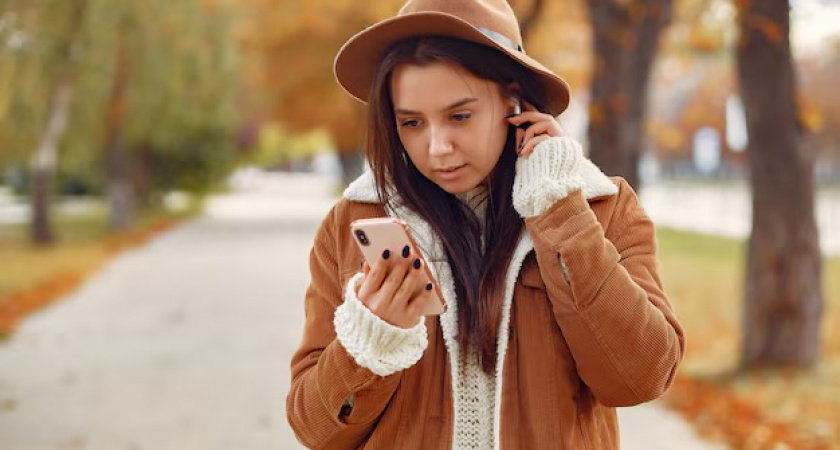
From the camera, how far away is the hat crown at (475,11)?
1858mm

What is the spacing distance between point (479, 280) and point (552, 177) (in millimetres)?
233

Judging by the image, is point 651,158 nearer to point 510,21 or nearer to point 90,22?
point 90,22

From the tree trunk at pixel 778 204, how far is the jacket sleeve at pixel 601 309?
5477 mm

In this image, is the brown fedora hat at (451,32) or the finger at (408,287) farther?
the brown fedora hat at (451,32)

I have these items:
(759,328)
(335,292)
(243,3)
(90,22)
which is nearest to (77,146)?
(243,3)

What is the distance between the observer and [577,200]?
1792 millimetres

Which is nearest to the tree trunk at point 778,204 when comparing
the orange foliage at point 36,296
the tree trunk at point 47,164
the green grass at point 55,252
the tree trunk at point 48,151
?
the orange foliage at point 36,296

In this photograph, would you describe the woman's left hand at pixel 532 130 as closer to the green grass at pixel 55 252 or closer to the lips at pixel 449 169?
the lips at pixel 449 169

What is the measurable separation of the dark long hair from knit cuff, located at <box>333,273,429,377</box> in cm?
13

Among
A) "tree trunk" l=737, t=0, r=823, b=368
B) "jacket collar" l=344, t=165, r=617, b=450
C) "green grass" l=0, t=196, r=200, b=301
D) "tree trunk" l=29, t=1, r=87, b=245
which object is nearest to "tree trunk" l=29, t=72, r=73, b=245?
"tree trunk" l=29, t=1, r=87, b=245

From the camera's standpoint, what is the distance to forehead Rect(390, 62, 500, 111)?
6.04 ft

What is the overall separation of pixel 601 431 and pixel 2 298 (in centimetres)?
1172

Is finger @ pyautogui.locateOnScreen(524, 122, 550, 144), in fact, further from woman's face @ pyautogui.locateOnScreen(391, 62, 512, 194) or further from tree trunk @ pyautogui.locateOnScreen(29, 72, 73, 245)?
tree trunk @ pyautogui.locateOnScreen(29, 72, 73, 245)

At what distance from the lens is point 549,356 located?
1.82 m
